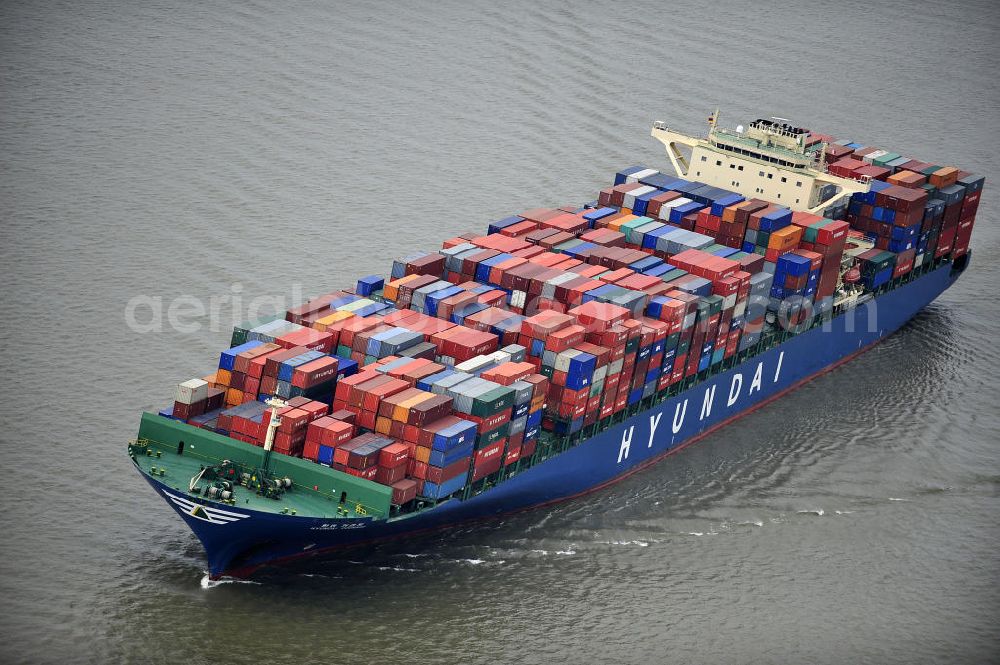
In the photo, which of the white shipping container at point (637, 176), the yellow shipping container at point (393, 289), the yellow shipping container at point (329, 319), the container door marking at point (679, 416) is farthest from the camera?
the white shipping container at point (637, 176)

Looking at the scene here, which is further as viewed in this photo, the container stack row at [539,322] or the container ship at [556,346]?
the container stack row at [539,322]

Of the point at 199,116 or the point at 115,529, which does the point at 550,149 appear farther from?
the point at 115,529

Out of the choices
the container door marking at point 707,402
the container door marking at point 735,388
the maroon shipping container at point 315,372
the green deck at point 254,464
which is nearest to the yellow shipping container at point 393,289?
the maroon shipping container at point 315,372

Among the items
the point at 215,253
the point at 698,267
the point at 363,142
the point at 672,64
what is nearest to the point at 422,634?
the point at 698,267

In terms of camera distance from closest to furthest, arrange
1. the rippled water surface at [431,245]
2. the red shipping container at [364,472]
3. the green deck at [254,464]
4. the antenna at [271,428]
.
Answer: the green deck at [254,464] → the antenna at [271,428] → the red shipping container at [364,472] → the rippled water surface at [431,245]

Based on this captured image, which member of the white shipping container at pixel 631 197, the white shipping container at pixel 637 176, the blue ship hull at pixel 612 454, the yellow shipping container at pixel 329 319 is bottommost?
the blue ship hull at pixel 612 454

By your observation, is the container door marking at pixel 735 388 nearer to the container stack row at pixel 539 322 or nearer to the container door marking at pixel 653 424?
the container stack row at pixel 539 322

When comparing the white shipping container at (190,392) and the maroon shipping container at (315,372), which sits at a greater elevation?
the maroon shipping container at (315,372)
